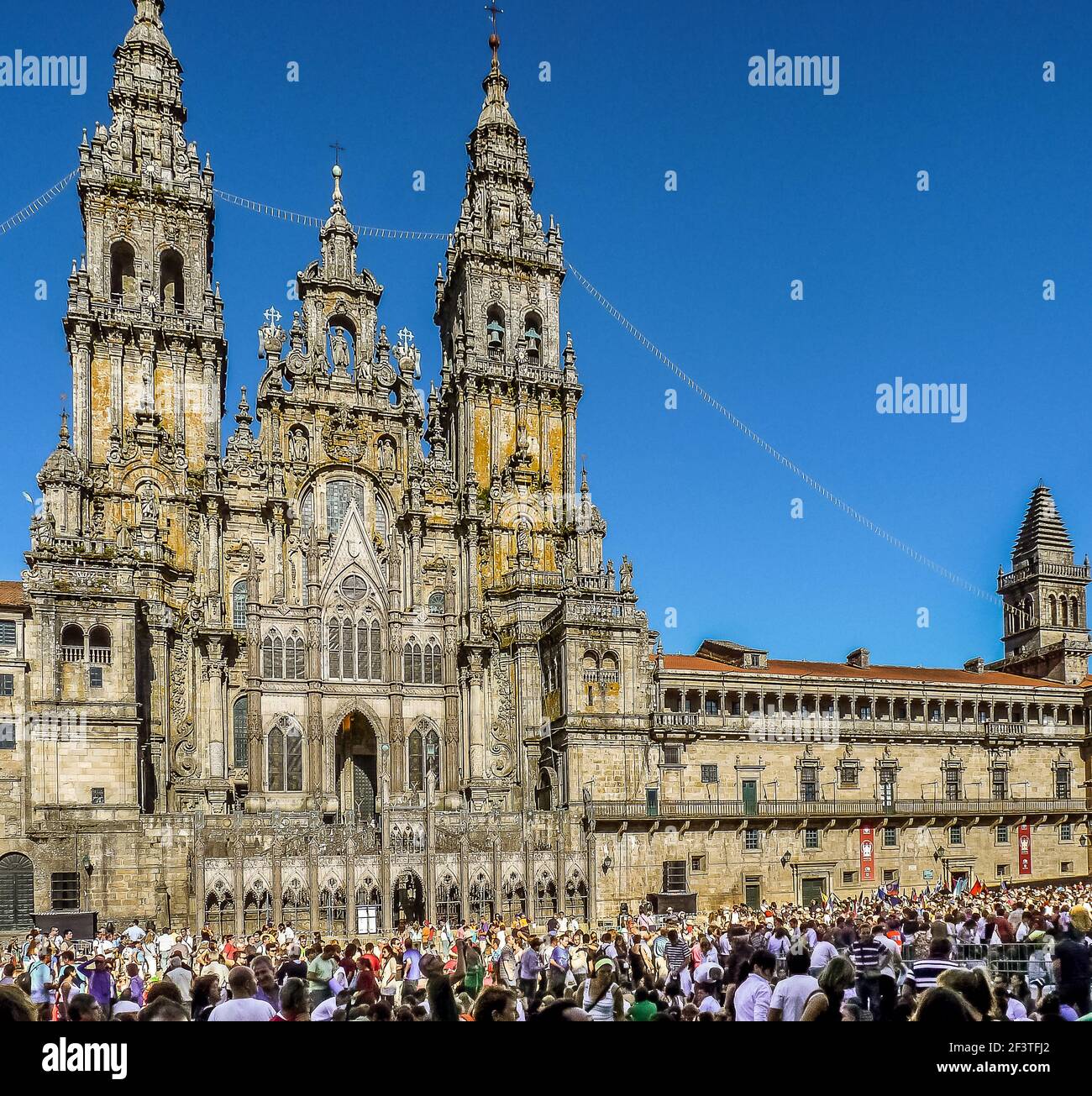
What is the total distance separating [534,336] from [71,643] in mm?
28848

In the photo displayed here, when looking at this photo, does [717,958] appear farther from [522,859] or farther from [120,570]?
[120,570]

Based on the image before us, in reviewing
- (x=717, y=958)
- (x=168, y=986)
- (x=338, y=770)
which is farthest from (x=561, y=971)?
(x=338, y=770)

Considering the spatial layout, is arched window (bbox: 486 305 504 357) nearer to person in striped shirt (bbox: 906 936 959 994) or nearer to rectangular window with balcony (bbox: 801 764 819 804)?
rectangular window with balcony (bbox: 801 764 819 804)

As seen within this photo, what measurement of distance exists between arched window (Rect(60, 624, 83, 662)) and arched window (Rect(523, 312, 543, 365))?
27186 millimetres

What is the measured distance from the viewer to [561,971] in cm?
1761

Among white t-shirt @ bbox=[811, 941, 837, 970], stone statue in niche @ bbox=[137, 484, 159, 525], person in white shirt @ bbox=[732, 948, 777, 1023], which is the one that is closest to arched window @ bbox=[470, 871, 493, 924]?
stone statue in niche @ bbox=[137, 484, 159, 525]

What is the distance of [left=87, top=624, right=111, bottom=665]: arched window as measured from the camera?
151 ft

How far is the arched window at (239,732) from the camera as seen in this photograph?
52.5 metres

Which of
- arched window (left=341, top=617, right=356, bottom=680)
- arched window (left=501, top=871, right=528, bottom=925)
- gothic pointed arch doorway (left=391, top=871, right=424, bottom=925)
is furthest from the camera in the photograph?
arched window (left=341, top=617, right=356, bottom=680)

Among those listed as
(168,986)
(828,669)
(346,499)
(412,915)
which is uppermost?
(346,499)

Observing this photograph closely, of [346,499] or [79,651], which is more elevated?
[346,499]

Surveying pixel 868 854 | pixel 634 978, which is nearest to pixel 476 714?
pixel 868 854
